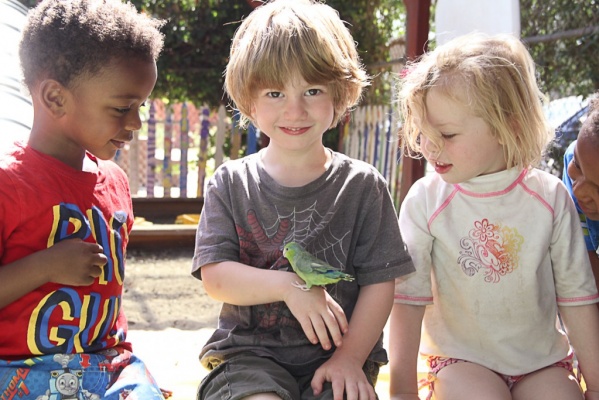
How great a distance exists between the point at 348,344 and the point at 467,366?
0.41 meters

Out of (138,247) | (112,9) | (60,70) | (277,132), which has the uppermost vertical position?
(112,9)

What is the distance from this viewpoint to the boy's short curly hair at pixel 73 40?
74.1 inches

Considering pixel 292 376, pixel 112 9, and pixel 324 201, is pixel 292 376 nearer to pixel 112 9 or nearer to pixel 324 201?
pixel 324 201

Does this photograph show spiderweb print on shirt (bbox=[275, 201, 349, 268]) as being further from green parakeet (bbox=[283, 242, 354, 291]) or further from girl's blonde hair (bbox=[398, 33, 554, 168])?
girl's blonde hair (bbox=[398, 33, 554, 168])

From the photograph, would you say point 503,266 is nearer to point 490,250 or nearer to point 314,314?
point 490,250

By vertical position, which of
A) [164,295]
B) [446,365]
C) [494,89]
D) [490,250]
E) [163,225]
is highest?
[494,89]

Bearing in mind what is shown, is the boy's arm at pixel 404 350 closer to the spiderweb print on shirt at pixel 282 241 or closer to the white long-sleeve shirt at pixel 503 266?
the white long-sleeve shirt at pixel 503 266

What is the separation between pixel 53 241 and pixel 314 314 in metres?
0.68

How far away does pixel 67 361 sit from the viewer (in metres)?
1.84

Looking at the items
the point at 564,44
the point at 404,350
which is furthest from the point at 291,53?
the point at 564,44

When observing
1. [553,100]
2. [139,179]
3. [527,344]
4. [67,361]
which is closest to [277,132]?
[67,361]

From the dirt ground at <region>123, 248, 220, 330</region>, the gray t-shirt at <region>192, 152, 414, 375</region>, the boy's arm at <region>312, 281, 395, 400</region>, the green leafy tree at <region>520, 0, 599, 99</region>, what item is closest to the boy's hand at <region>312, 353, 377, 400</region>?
the boy's arm at <region>312, 281, 395, 400</region>

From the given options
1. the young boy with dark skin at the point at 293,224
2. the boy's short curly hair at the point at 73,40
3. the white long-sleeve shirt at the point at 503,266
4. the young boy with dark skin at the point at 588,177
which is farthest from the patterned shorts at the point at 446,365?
the boy's short curly hair at the point at 73,40

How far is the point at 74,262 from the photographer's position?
1786 mm
